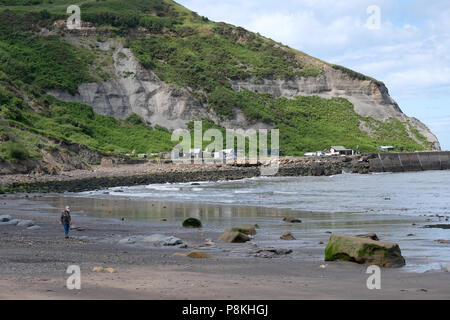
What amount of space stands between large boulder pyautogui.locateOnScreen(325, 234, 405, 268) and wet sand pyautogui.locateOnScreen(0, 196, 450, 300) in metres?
0.28

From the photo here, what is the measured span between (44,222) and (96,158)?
1830 inches

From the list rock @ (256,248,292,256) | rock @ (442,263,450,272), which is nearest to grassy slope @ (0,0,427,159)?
rock @ (256,248,292,256)

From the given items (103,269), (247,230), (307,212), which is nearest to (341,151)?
(307,212)

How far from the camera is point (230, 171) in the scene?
68438mm

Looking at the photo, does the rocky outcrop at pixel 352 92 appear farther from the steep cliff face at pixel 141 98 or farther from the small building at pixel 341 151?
the small building at pixel 341 151

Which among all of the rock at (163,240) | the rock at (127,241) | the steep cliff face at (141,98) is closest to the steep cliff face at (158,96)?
the steep cliff face at (141,98)

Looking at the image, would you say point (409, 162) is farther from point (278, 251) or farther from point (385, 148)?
point (278, 251)

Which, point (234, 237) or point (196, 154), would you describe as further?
point (196, 154)

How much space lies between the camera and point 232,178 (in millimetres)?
59156

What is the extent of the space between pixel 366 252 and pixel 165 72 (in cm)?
9903

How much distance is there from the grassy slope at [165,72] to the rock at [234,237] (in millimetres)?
56692

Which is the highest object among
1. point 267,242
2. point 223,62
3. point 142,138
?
point 223,62
